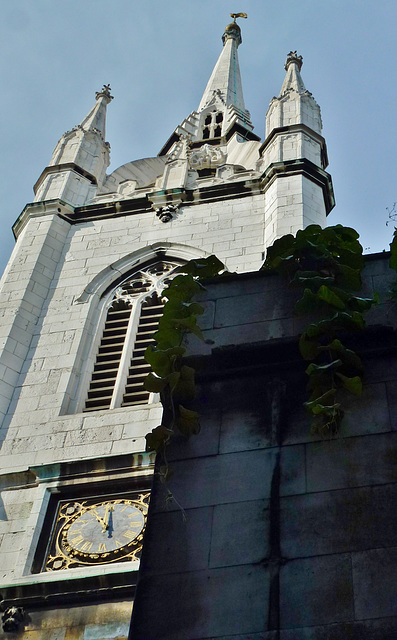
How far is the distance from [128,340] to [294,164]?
23.3 feet

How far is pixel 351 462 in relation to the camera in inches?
310

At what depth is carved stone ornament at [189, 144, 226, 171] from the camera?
105ft

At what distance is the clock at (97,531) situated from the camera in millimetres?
14398

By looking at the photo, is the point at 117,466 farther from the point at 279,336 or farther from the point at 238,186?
the point at 238,186

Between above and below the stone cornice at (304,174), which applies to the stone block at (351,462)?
below

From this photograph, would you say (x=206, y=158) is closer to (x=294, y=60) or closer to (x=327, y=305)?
(x=294, y=60)

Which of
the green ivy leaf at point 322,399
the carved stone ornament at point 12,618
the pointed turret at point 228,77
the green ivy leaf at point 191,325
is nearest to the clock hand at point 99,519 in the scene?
the carved stone ornament at point 12,618

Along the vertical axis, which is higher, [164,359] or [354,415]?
[164,359]

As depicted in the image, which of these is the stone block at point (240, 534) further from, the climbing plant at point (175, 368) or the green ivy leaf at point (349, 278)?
the green ivy leaf at point (349, 278)

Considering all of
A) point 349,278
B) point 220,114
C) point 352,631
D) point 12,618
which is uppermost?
point 220,114

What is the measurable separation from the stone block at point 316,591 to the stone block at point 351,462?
0.69 m

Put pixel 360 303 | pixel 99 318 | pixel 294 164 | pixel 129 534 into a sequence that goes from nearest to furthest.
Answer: pixel 360 303 < pixel 129 534 < pixel 99 318 < pixel 294 164

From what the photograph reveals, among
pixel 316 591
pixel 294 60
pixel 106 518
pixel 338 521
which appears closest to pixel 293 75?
pixel 294 60

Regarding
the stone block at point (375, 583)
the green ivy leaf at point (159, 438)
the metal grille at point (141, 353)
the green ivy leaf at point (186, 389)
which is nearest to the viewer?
the stone block at point (375, 583)
